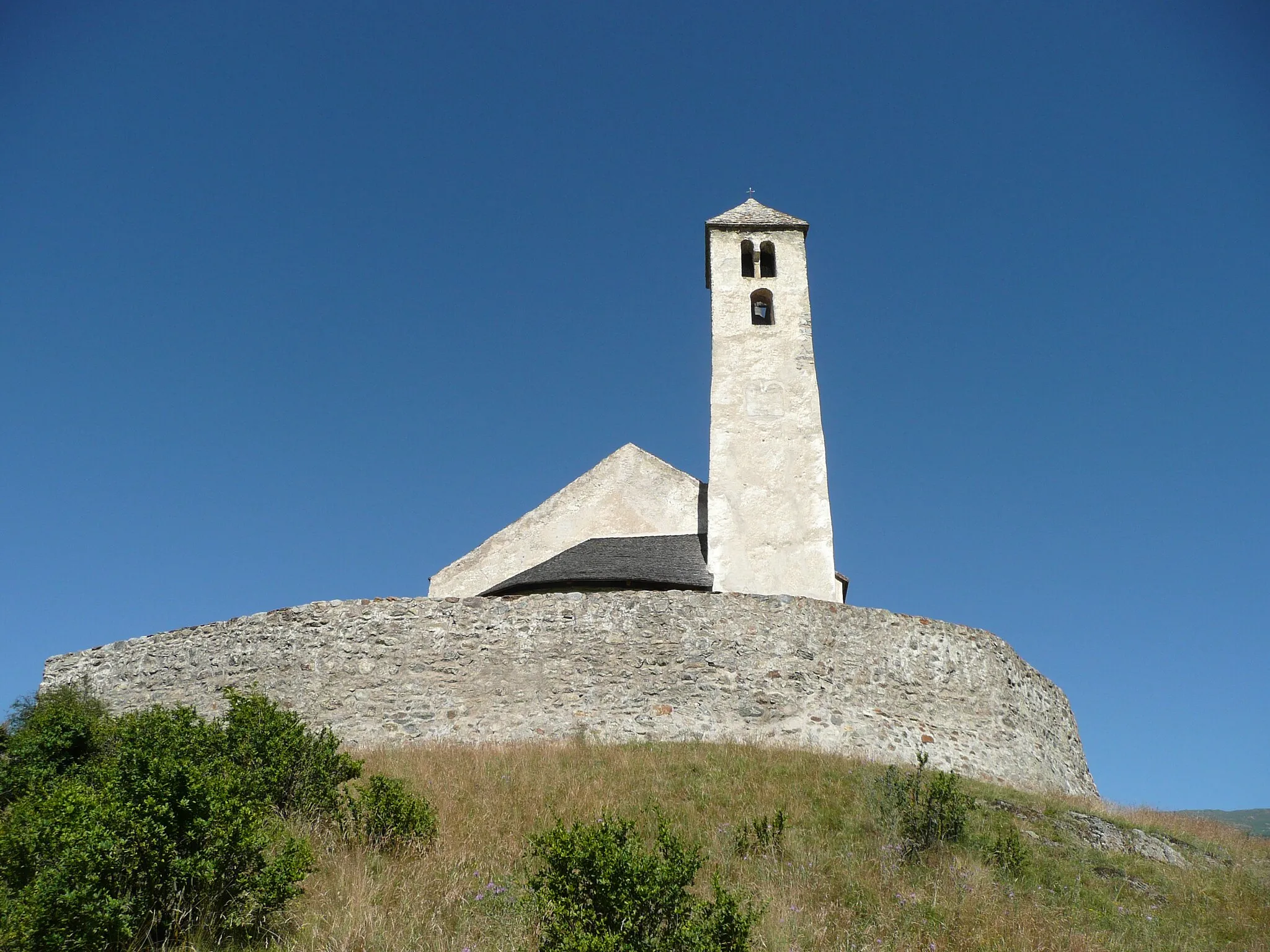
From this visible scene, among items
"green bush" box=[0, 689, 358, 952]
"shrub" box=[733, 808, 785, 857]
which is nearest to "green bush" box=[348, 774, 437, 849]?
"green bush" box=[0, 689, 358, 952]

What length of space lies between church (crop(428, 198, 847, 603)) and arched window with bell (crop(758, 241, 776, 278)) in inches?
1.6

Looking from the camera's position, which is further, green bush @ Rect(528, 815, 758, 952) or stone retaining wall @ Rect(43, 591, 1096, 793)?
stone retaining wall @ Rect(43, 591, 1096, 793)

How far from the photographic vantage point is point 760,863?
8.02m

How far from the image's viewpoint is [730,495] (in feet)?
68.2

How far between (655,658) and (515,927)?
9.14 meters

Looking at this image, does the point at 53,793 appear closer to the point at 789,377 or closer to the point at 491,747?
the point at 491,747

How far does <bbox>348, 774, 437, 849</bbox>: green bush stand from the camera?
7812 millimetres

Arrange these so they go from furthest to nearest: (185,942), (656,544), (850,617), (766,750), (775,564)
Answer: (656,544) → (775,564) → (850,617) → (766,750) → (185,942)

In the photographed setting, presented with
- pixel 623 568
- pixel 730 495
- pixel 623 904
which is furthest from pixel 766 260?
pixel 623 904

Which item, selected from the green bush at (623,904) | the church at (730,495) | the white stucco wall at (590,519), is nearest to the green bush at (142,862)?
the green bush at (623,904)

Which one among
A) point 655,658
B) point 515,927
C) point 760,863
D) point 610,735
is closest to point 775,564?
point 655,658

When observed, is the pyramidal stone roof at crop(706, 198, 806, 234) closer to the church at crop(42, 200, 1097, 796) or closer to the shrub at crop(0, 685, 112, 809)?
the church at crop(42, 200, 1097, 796)

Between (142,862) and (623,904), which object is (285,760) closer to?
(142,862)

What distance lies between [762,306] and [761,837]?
57.7 feet
